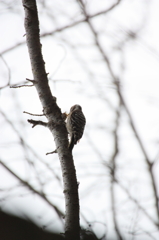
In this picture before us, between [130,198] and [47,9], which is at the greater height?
[47,9]

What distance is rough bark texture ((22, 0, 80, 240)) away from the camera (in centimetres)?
180

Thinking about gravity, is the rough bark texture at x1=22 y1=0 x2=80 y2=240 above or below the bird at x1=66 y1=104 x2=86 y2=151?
below

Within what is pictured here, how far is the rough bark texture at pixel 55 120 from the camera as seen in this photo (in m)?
1.80

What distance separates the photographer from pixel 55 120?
198 centimetres

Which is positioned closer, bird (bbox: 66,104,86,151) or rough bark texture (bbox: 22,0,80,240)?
rough bark texture (bbox: 22,0,80,240)

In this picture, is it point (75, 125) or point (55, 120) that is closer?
point (55, 120)

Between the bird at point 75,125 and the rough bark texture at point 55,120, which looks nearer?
the rough bark texture at point 55,120

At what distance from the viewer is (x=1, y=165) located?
3742 mm

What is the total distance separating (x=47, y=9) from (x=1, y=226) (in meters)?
4.52

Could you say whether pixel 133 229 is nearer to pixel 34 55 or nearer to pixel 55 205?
pixel 55 205

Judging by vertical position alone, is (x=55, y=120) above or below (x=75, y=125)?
below

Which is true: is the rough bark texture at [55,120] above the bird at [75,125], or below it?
below

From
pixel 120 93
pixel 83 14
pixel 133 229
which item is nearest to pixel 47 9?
A: pixel 83 14

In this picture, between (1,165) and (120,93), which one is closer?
(1,165)
